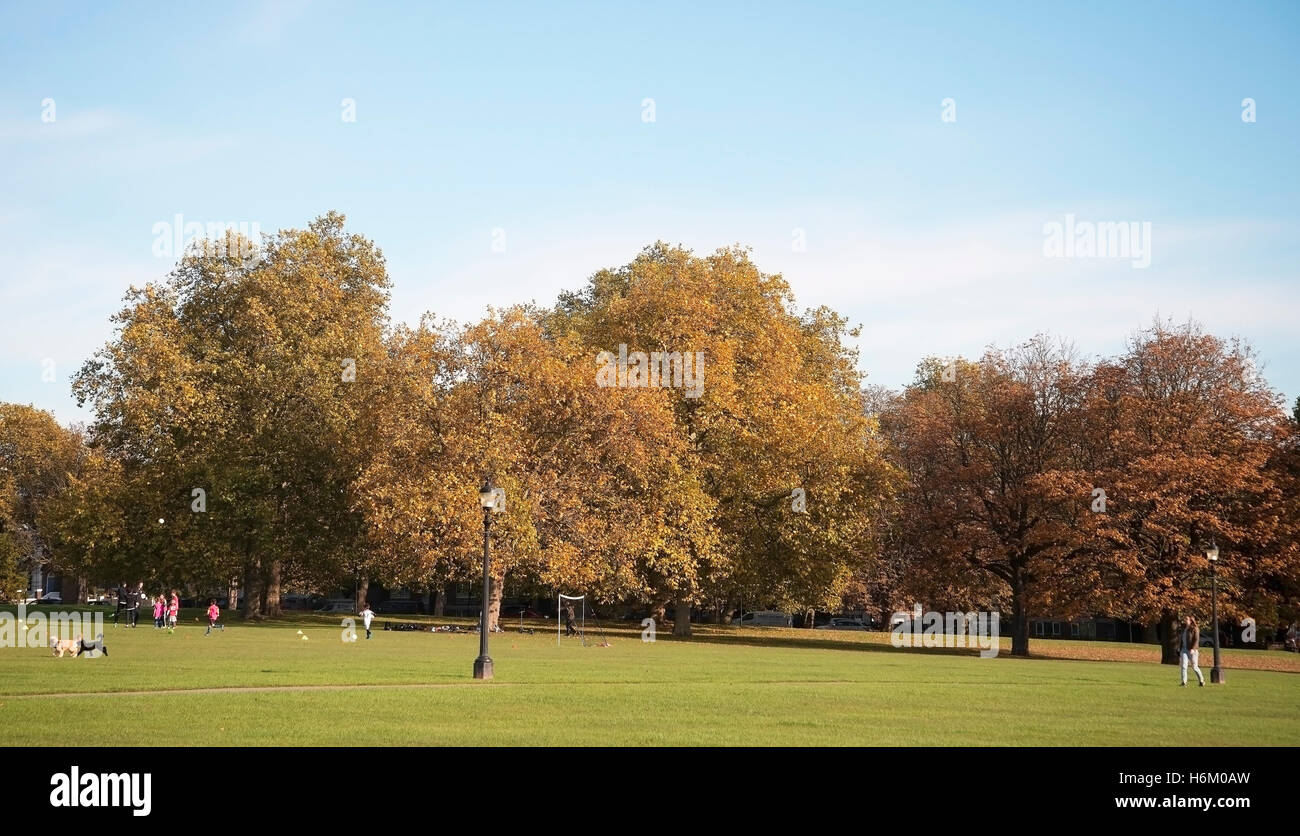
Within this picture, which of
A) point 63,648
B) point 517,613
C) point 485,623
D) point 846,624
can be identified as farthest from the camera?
point 846,624

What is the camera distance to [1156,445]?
179 ft

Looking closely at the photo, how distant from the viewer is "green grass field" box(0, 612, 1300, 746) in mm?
17078

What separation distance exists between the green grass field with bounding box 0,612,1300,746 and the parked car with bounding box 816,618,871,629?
6861 cm

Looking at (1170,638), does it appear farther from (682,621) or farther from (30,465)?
(30,465)

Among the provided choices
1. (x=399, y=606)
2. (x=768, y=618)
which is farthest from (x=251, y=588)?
(x=768, y=618)

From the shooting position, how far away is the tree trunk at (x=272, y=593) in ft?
243


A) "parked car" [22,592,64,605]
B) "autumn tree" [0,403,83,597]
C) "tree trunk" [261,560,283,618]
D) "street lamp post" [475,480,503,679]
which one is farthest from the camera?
"parked car" [22,592,64,605]

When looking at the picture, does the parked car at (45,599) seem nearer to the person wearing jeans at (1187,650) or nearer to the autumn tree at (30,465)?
the autumn tree at (30,465)

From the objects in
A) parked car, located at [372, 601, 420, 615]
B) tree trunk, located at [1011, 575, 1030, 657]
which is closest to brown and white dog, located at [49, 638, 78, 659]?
tree trunk, located at [1011, 575, 1030, 657]

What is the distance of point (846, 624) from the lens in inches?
4368

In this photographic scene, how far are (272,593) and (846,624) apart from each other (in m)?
55.0

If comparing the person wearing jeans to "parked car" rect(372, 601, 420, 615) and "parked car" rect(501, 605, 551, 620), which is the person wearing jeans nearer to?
"parked car" rect(501, 605, 551, 620)
